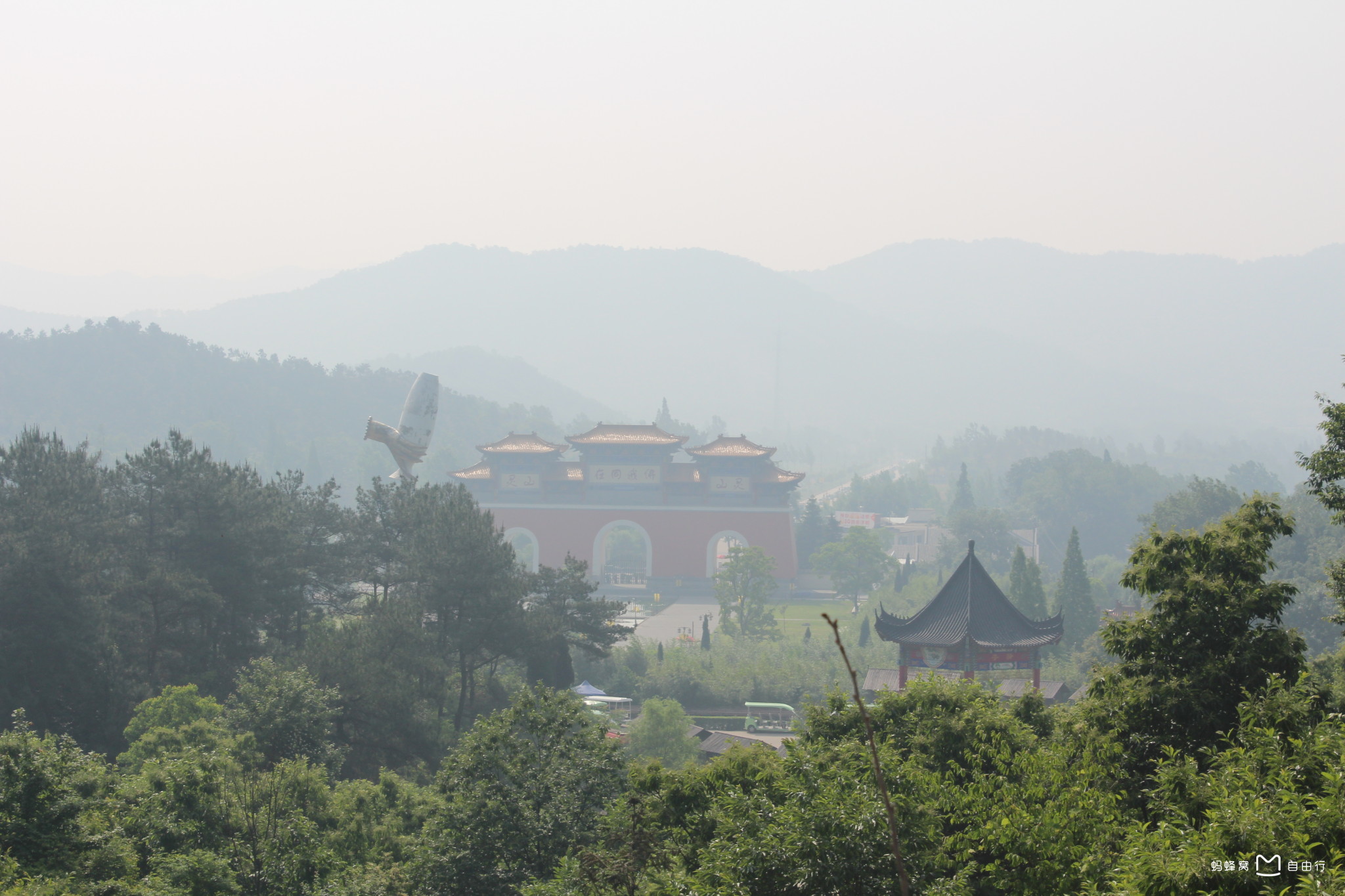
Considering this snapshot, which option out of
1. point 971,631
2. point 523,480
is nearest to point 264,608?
point 971,631

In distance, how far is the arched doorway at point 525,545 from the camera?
42.0m

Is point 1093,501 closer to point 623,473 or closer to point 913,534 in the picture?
point 913,534

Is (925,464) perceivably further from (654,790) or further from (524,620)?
(654,790)

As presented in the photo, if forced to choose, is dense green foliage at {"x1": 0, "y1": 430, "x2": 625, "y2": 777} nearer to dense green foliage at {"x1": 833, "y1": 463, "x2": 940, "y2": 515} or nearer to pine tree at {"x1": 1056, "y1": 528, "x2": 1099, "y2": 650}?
pine tree at {"x1": 1056, "y1": 528, "x2": 1099, "y2": 650}

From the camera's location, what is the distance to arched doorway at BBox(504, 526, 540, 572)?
42.0 meters

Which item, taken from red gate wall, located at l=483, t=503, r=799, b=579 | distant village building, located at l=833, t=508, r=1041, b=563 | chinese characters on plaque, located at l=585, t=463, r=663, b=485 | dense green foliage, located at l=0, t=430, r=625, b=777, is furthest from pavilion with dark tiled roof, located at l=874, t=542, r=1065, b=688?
distant village building, located at l=833, t=508, r=1041, b=563

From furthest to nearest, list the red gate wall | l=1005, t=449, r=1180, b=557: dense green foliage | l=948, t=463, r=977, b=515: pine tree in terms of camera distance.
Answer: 1. l=1005, t=449, r=1180, b=557: dense green foliage
2. l=948, t=463, r=977, b=515: pine tree
3. the red gate wall

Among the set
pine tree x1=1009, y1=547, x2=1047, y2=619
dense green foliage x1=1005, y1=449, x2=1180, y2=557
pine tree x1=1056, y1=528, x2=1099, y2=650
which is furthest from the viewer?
dense green foliage x1=1005, y1=449, x2=1180, y2=557

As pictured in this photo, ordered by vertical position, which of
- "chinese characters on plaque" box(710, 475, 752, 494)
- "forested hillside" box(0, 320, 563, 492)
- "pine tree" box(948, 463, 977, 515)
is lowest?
"pine tree" box(948, 463, 977, 515)

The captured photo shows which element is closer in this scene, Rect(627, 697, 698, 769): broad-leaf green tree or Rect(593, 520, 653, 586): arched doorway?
Rect(627, 697, 698, 769): broad-leaf green tree

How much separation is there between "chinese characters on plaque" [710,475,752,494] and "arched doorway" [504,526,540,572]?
6552 millimetres

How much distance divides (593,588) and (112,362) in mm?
65774

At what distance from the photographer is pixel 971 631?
782 inches

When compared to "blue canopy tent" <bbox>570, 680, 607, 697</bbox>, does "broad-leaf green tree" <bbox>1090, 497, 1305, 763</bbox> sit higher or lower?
higher
